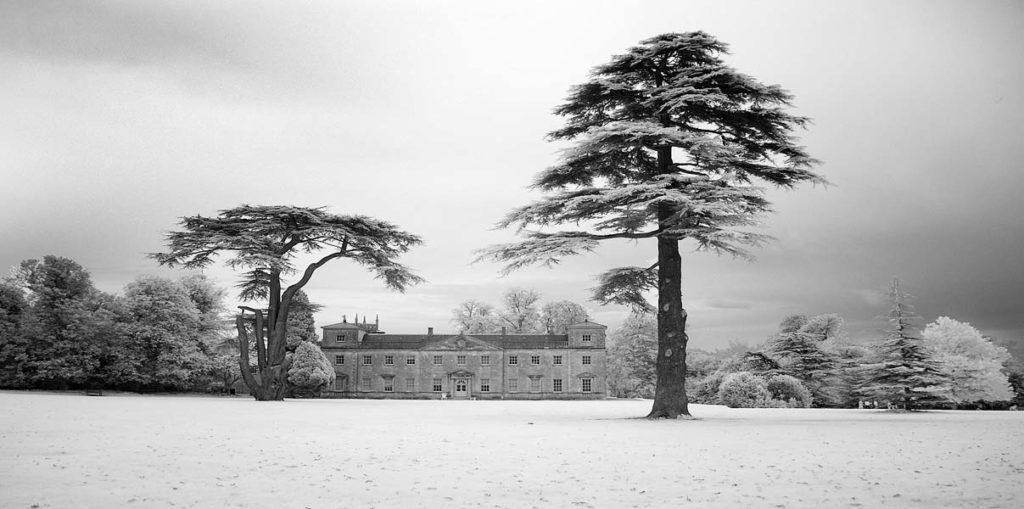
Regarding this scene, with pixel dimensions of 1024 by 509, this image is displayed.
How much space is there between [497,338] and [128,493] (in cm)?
5509

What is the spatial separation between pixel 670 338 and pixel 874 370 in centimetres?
1132

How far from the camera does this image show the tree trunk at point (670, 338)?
64.4 ft

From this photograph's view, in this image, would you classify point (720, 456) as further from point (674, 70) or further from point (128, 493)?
point (674, 70)

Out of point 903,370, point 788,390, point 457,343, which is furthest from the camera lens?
point 457,343

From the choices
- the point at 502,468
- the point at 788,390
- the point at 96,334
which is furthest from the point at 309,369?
the point at 502,468

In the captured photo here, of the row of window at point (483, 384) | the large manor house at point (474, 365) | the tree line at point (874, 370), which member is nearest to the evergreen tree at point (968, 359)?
the tree line at point (874, 370)

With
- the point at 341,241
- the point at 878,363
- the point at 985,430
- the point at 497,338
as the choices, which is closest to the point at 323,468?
the point at 985,430

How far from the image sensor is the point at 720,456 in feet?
33.0

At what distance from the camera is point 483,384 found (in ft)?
202

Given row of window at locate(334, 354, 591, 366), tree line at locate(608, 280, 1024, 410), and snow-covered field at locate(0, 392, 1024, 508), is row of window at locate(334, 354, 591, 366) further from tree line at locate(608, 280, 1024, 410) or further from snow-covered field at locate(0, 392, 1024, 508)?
snow-covered field at locate(0, 392, 1024, 508)

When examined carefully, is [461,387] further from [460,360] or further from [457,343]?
[457,343]

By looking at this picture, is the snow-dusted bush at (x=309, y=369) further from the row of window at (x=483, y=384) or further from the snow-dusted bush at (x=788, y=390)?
the snow-dusted bush at (x=788, y=390)

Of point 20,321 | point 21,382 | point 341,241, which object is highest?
point 341,241

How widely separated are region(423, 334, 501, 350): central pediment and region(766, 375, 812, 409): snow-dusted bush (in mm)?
31180
